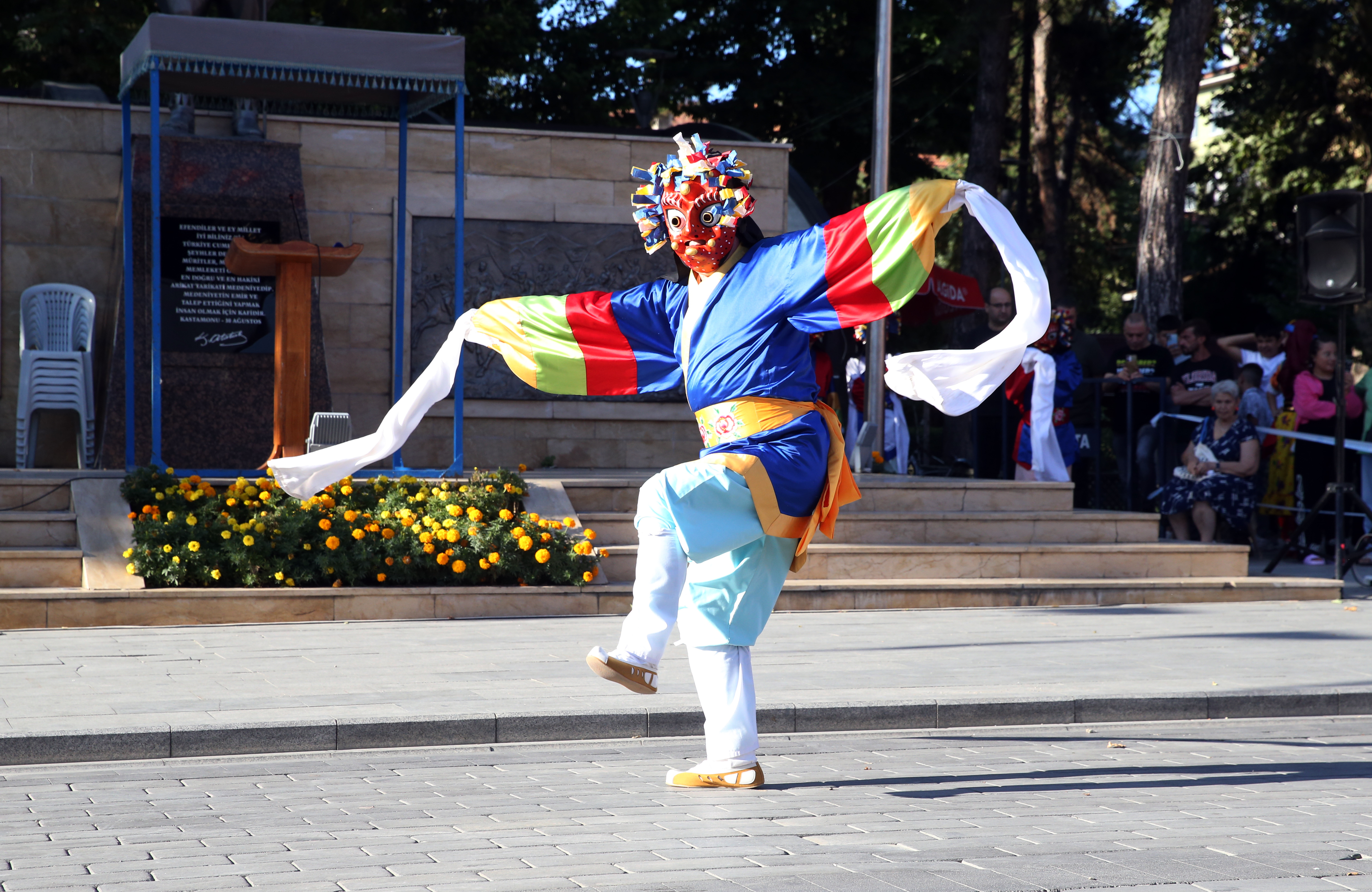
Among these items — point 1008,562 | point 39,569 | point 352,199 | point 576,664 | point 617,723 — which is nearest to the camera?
point 617,723

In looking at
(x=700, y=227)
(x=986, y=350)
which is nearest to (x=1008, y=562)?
(x=986, y=350)

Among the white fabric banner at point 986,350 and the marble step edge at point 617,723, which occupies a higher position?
the white fabric banner at point 986,350

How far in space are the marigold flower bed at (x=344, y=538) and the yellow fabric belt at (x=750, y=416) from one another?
15.6ft

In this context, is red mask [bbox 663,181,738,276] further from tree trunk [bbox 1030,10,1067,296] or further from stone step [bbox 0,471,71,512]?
tree trunk [bbox 1030,10,1067,296]

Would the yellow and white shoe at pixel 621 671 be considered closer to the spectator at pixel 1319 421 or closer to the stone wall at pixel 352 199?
the stone wall at pixel 352 199

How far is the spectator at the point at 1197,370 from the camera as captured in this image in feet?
46.7

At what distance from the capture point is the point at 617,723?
6641mm

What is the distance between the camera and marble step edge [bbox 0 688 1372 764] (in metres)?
6.00

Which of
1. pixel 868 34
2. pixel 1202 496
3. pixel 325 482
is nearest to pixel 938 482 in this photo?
pixel 1202 496

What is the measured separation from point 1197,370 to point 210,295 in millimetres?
9360

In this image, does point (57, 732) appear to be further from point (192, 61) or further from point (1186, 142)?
point (1186, 142)

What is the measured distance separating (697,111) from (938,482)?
1505 cm

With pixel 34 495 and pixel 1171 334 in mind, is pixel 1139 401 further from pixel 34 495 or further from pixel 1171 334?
pixel 34 495

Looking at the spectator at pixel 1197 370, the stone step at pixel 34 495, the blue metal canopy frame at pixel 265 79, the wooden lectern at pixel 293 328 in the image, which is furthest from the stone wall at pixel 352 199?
the spectator at pixel 1197 370
